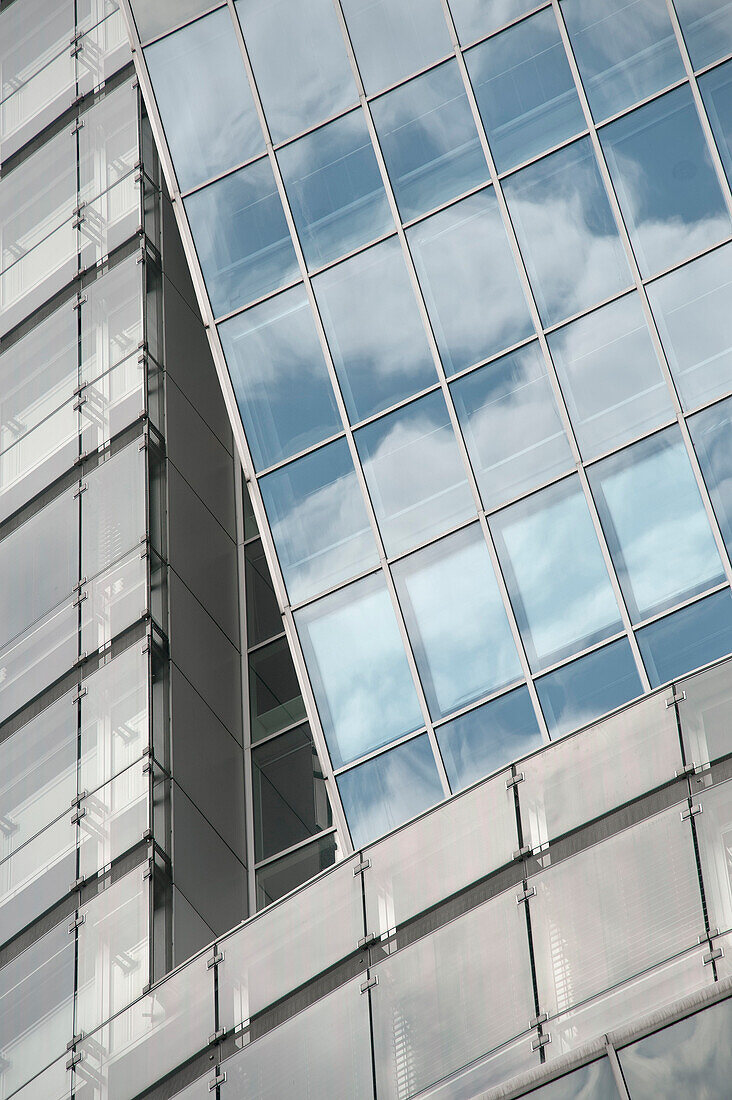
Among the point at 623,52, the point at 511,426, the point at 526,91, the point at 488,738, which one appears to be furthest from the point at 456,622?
the point at 623,52

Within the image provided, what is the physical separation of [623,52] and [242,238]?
5537 mm

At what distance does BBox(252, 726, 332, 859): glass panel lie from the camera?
21859 mm

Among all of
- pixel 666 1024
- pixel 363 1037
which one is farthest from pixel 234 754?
pixel 666 1024

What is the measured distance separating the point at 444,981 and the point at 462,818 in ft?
5.80

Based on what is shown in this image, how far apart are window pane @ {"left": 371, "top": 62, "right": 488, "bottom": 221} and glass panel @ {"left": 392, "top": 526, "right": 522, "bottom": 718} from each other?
179 inches

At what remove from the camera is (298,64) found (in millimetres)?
22406

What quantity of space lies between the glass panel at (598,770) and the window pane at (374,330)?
6.05m

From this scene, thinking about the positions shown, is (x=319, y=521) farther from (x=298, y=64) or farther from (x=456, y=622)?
(x=298, y=64)

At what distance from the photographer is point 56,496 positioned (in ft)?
78.9

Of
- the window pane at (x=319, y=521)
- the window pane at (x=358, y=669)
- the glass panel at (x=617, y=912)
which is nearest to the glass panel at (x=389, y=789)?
the window pane at (x=358, y=669)

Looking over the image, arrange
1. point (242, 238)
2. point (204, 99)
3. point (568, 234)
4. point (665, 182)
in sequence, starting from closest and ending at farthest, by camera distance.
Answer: point (665, 182), point (568, 234), point (242, 238), point (204, 99)

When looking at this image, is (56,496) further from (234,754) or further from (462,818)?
(462,818)

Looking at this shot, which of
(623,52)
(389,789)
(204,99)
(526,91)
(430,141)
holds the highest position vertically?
(204,99)

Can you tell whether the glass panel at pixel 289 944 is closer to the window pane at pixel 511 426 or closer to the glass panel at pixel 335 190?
the window pane at pixel 511 426
